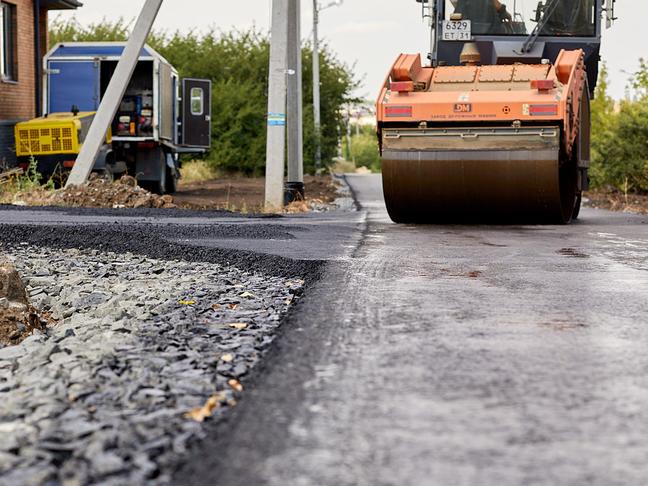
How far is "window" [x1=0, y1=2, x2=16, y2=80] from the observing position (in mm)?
23078

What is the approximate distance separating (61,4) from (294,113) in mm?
9599

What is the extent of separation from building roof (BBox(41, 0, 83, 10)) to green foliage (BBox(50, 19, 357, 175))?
9838 mm

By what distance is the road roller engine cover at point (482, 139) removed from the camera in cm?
1183

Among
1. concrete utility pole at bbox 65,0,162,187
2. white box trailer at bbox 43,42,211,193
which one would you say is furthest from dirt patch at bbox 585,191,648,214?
white box trailer at bbox 43,42,211,193

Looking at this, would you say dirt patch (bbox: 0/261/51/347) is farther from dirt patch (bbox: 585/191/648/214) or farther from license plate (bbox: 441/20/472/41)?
dirt patch (bbox: 585/191/648/214)

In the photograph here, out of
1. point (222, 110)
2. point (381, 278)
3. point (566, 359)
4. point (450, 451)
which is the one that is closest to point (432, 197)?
point (381, 278)

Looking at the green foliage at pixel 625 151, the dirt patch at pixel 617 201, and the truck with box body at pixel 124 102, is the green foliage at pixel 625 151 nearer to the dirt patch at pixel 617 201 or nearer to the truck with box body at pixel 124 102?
the dirt patch at pixel 617 201

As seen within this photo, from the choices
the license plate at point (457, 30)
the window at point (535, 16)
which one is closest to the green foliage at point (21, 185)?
the license plate at point (457, 30)

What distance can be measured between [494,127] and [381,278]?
529cm

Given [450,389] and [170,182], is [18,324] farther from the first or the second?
[170,182]

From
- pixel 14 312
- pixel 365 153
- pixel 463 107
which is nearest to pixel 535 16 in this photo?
pixel 463 107

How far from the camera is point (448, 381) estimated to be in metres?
3.92

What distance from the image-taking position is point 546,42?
46.0 feet

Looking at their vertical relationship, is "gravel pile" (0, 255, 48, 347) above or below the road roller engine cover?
below
